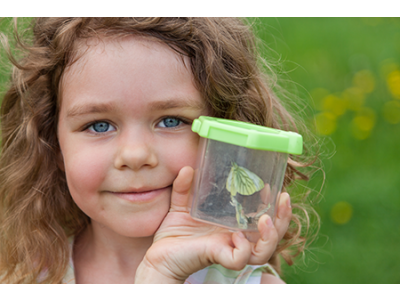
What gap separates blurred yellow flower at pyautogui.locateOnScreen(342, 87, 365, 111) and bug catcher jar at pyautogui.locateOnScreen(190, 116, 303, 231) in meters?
2.44

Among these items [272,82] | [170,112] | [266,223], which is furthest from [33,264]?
[272,82]

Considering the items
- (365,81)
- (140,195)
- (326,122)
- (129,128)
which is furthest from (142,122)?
(365,81)

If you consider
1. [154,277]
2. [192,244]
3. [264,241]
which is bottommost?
[154,277]

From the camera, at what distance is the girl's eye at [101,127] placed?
1.86 meters

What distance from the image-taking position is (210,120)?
1.70m

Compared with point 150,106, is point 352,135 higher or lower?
lower

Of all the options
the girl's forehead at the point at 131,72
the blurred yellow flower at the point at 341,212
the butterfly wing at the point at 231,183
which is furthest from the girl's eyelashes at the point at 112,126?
the blurred yellow flower at the point at 341,212

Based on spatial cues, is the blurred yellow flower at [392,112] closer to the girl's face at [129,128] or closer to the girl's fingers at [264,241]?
the girl's face at [129,128]

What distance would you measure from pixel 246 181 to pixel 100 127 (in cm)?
69

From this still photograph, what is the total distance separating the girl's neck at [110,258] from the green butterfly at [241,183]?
0.76m

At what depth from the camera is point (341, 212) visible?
3.29 metres

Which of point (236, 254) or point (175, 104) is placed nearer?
point (236, 254)

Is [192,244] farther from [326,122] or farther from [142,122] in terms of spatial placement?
[326,122]

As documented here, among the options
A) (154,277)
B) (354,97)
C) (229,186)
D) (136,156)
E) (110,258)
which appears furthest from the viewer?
(354,97)
